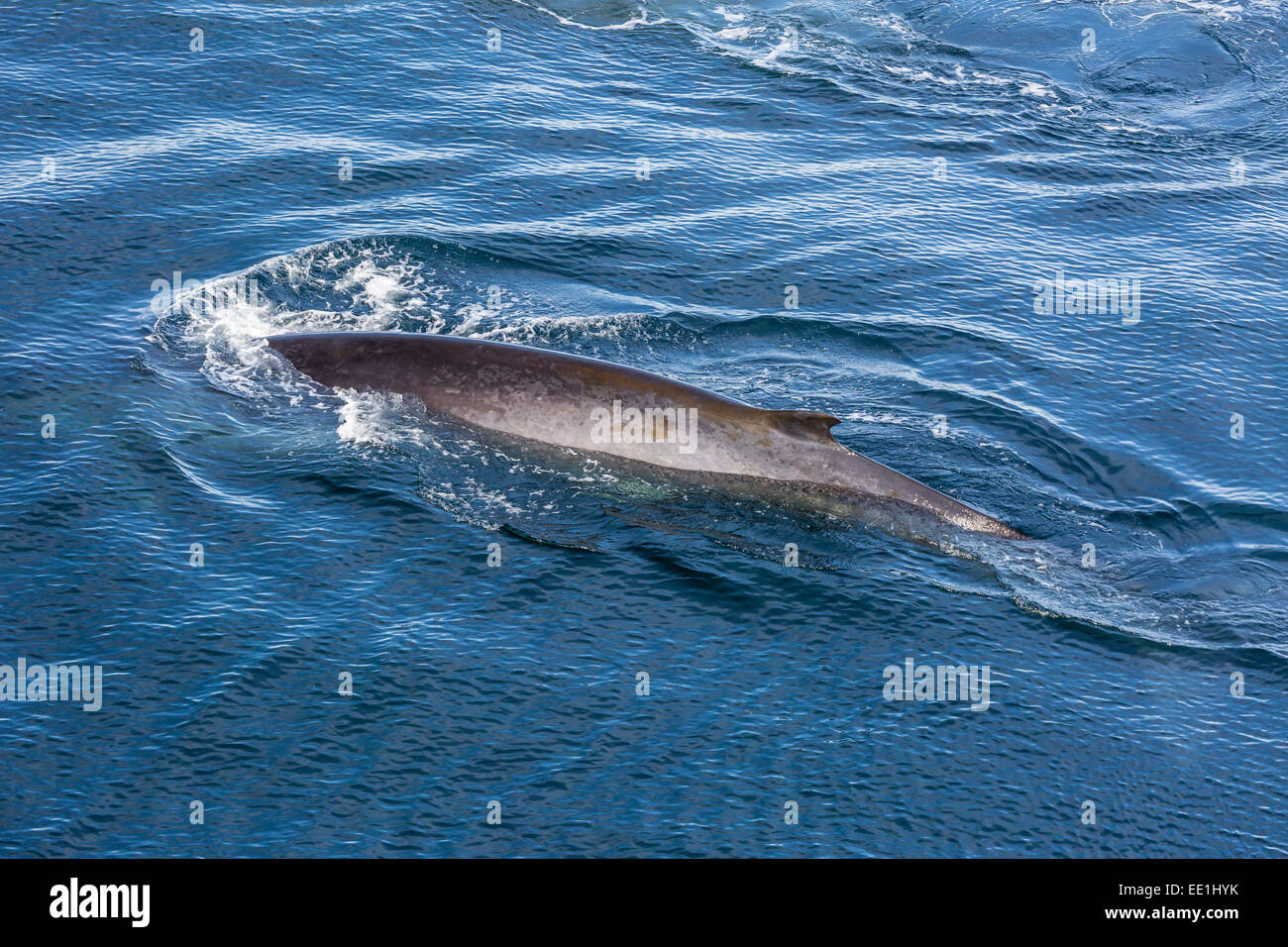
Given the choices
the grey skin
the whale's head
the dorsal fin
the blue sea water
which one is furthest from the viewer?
the whale's head

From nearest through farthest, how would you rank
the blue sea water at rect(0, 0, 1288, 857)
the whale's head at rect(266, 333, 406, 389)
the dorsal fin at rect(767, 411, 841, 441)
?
the blue sea water at rect(0, 0, 1288, 857), the dorsal fin at rect(767, 411, 841, 441), the whale's head at rect(266, 333, 406, 389)

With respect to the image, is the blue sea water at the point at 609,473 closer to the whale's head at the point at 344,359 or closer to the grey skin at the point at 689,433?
the whale's head at the point at 344,359

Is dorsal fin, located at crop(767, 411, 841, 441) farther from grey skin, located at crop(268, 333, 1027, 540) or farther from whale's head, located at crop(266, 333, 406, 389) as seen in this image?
whale's head, located at crop(266, 333, 406, 389)

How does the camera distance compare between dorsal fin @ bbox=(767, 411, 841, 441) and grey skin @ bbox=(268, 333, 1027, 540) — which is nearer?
dorsal fin @ bbox=(767, 411, 841, 441)

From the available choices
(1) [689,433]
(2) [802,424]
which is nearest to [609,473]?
(1) [689,433]

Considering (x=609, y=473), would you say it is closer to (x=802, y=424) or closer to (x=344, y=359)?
(x=802, y=424)

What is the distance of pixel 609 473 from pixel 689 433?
4.61ft

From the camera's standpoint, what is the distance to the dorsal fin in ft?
71.1

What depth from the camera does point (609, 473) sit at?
22047 millimetres

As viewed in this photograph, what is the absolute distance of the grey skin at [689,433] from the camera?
71.5 feet

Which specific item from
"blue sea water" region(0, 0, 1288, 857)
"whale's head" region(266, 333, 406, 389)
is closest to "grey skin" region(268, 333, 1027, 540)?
"blue sea water" region(0, 0, 1288, 857)

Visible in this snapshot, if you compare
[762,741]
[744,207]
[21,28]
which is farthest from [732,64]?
[762,741]

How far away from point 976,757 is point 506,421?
29.9 feet

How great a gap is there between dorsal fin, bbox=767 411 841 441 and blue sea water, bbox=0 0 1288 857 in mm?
1440
